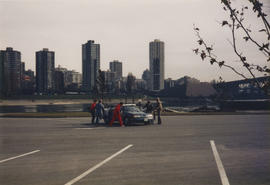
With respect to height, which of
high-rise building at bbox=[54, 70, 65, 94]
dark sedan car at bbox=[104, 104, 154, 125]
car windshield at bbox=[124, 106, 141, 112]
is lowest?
dark sedan car at bbox=[104, 104, 154, 125]

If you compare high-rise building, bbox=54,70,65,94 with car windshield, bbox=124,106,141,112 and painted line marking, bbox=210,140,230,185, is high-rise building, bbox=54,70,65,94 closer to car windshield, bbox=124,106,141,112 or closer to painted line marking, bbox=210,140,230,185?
car windshield, bbox=124,106,141,112

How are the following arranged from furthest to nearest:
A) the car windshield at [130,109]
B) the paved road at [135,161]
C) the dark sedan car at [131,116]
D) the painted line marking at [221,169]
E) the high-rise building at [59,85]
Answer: the high-rise building at [59,85], the car windshield at [130,109], the dark sedan car at [131,116], the paved road at [135,161], the painted line marking at [221,169]

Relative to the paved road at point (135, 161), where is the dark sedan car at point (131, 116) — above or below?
above

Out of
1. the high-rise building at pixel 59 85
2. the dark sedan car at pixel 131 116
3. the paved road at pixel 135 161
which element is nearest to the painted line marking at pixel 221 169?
the paved road at pixel 135 161

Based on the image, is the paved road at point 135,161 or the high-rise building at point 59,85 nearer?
the paved road at point 135,161

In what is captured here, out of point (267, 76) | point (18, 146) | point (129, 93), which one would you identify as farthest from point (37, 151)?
point (129, 93)

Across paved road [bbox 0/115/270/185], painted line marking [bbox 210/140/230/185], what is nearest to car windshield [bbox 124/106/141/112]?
paved road [bbox 0/115/270/185]

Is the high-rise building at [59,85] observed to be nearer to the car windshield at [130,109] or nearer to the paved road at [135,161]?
the car windshield at [130,109]

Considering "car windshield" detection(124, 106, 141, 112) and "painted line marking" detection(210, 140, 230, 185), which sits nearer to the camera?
"painted line marking" detection(210, 140, 230, 185)

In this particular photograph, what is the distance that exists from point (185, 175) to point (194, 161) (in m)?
1.60

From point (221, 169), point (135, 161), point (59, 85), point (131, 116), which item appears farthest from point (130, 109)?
point (59, 85)

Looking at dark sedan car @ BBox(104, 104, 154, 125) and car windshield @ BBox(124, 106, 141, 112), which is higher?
car windshield @ BBox(124, 106, 141, 112)

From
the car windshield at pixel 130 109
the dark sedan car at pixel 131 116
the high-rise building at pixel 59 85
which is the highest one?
the high-rise building at pixel 59 85

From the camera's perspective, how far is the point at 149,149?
10.6 meters
